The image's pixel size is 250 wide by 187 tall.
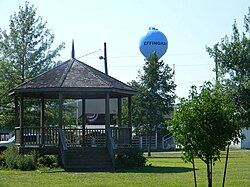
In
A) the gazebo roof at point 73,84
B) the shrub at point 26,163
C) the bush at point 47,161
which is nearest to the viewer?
the shrub at point 26,163

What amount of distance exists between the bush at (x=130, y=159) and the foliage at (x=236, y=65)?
5895 millimetres

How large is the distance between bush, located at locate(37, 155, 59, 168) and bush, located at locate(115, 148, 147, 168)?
126 inches

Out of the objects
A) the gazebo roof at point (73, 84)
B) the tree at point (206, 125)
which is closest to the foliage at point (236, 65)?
the gazebo roof at point (73, 84)

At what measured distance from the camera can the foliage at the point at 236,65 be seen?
101 feet

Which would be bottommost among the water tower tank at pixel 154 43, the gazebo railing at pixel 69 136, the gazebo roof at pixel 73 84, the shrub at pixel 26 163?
the shrub at pixel 26 163

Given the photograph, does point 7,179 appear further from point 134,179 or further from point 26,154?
point 26,154

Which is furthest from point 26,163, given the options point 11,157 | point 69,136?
point 69,136

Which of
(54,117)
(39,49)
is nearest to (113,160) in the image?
(54,117)

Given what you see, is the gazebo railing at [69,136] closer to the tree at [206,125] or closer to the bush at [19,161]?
the bush at [19,161]

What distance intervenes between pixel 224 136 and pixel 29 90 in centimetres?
1629

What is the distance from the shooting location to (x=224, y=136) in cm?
1471

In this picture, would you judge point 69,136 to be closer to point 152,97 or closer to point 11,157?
point 11,157

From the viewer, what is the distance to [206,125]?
1462 cm

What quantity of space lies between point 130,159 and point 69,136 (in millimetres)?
5156
